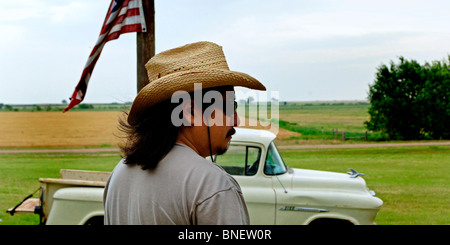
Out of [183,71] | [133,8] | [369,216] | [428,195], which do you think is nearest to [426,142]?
[428,195]

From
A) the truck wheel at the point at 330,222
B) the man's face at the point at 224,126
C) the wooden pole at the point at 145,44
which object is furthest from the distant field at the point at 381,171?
the truck wheel at the point at 330,222

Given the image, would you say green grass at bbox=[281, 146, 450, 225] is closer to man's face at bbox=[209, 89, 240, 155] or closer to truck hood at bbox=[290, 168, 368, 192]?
truck hood at bbox=[290, 168, 368, 192]

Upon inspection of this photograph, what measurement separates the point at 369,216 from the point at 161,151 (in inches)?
169

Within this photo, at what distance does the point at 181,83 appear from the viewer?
151 cm

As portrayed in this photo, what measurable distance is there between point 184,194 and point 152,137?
0.82 feet

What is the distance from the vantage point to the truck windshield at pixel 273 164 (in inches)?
207

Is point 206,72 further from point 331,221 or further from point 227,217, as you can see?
point 331,221

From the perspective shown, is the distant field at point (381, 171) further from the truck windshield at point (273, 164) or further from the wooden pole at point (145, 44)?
the truck windshield at point (273, 164)

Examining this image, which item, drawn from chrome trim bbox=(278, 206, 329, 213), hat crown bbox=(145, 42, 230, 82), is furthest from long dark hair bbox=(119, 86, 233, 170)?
chrome trim bbox=(278, 206, 329, 213)

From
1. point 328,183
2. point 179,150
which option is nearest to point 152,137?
point 179,150

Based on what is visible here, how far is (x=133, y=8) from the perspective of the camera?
450 centimetres

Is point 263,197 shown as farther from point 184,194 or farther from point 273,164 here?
point 184,194

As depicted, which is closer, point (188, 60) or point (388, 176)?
point (188, 60)
